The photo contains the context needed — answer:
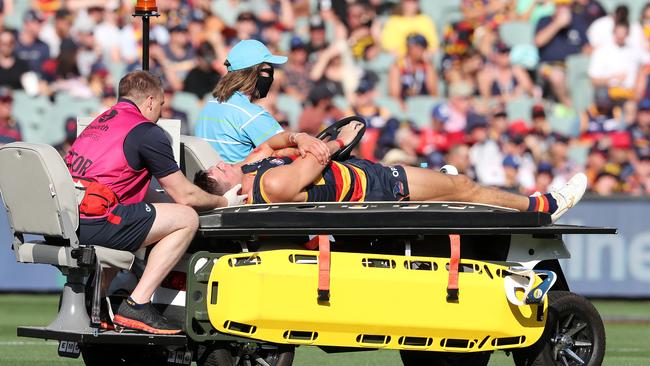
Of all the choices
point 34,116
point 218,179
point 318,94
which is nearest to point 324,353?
point 218,179

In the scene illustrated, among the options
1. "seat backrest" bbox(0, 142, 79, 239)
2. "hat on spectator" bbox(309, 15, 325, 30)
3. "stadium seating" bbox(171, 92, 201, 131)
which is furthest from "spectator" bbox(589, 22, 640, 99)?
"seat backrest" bbox(0, 142, 79, 239)

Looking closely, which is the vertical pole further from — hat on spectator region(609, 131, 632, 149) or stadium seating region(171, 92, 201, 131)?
hat on spectator region(609, 131, 632, 149)

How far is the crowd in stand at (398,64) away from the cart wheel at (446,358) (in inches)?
336

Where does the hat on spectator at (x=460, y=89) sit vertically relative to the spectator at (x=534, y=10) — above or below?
below

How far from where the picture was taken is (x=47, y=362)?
1020 centimetres

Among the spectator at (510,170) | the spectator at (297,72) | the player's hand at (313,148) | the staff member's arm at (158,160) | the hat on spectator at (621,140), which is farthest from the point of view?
the spectator at (297,72)

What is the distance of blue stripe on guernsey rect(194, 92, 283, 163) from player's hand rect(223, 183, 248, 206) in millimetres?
834

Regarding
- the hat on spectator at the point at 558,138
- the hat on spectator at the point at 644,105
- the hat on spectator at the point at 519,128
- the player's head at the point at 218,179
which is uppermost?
the player's head at the point at 218,179

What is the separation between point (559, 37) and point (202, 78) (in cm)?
482

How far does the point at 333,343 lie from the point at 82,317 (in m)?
1.34

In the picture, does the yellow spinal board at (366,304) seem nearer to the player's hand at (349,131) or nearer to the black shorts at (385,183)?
the black shorts at (385,183)

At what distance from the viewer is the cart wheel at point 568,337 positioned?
8430 mm

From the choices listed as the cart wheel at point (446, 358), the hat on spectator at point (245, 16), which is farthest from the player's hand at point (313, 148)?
the hat on spectator at point (245, 16)

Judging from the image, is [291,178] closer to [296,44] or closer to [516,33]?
[296,44]
